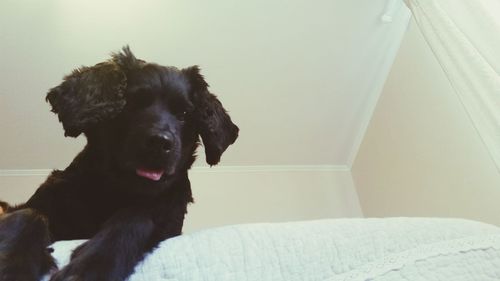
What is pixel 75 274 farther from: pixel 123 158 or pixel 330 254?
pixel 330 254

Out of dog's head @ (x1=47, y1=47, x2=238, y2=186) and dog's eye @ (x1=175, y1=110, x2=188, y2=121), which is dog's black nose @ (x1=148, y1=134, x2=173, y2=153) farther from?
dog's eye @ (x1=175, y1=110, x2=188, y2=121)

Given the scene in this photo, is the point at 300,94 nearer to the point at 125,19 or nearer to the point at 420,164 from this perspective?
the point at 420,164

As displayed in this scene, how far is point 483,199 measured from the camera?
70.1 inches

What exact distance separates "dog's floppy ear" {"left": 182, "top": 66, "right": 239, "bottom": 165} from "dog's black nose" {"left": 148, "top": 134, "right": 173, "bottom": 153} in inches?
8.2

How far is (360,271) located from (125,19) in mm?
1594

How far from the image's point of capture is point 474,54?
1.44 meters

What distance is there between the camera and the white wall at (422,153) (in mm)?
1836

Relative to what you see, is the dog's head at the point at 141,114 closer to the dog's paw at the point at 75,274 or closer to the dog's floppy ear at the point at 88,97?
the dog's floppy ear at the point at 88,97

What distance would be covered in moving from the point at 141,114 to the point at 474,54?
1.08 metres

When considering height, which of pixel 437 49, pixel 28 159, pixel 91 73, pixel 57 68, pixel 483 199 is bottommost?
pixel 483 199

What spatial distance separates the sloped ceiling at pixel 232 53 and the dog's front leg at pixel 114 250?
1284 mm

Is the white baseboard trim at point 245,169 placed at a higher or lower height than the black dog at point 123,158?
higher

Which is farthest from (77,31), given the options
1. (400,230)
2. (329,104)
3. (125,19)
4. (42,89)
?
(400,230)

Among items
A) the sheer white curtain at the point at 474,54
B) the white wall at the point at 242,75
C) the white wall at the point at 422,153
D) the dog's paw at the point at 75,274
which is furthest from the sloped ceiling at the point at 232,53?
the dog's paw at the point at 75,274
